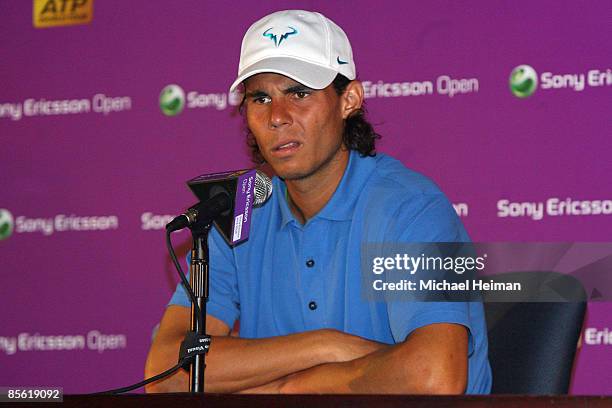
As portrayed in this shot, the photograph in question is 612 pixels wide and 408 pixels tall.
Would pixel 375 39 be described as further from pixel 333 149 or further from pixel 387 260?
pixel 387 260

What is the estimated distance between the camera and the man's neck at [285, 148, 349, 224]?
2.56 metres

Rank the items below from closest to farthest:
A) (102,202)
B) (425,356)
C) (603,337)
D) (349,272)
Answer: (425,356)
(349,272)
(603,337)
(102,202)

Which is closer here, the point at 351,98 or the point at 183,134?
the point at 351,98

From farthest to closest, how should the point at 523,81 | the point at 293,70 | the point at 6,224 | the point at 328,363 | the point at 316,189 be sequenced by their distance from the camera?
the point at 6,224 → the point at 523,81 → the point at 316,189 → the point at 293,70 → the point at 328,363

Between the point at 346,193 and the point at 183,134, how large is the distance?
1483 millimetres

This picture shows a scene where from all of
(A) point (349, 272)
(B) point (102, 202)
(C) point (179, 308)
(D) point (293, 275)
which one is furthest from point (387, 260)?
(B) point (102, 202)

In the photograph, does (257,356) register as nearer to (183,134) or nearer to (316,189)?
(316,189)

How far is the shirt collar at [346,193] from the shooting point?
249 cm

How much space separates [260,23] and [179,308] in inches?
32.6

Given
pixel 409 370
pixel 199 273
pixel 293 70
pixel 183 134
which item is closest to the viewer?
pixel 199 273

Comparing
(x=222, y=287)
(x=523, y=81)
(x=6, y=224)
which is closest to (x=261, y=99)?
(x=222, y=287)

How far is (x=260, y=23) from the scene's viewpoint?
254 centimetres

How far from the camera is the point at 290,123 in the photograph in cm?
247

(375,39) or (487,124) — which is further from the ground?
(375,39)
